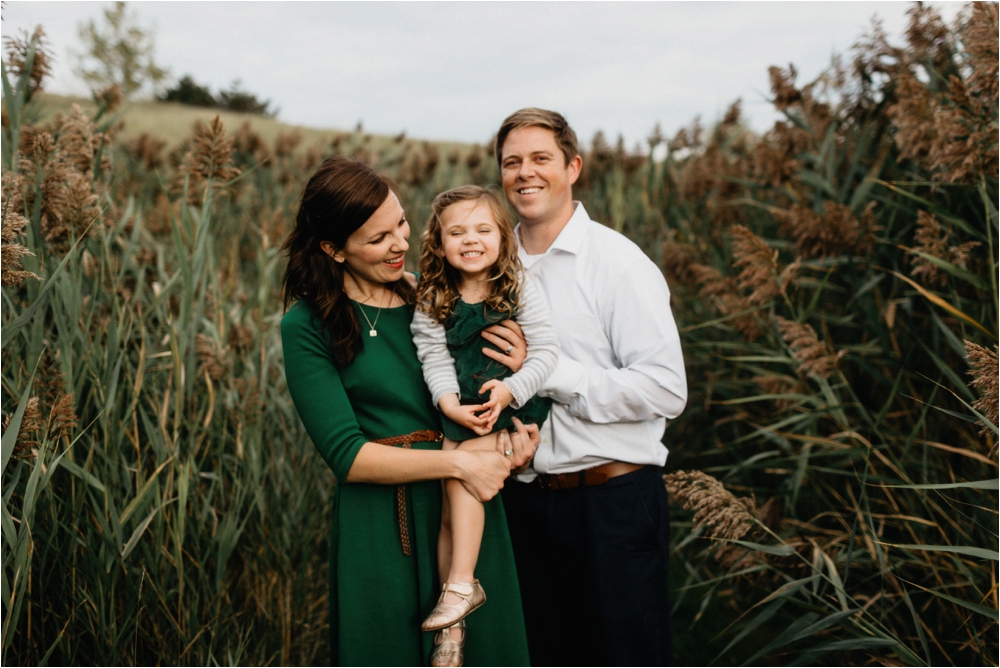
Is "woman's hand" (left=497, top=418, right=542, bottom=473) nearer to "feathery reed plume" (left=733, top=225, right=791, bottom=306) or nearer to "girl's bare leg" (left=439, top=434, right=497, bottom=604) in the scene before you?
"girl's bare leg" (left=439, top=434, right=497, bottom=604)

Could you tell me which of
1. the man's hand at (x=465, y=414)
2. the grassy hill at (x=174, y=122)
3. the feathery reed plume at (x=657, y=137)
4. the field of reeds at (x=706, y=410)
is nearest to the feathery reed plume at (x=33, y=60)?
the field of reeds at (x=706, y=410)

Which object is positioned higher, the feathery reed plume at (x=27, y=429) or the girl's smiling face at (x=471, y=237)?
the girl's smiling face at (x=471, y=237)

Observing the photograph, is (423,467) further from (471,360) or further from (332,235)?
(332,235)

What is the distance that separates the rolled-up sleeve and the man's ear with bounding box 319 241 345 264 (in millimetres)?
198

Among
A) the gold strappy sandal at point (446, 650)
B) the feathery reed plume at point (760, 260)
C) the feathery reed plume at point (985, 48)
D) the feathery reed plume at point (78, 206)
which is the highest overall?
the feathery reed plume at point (985, 48)

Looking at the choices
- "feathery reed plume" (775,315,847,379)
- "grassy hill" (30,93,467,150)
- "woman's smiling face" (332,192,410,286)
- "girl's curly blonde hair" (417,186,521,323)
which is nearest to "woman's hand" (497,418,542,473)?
"girl's curly blonde hair" (417,186,521,323)

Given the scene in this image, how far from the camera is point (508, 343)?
2123mm

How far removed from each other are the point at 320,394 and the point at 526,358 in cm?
65

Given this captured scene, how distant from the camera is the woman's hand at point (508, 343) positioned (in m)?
2.08

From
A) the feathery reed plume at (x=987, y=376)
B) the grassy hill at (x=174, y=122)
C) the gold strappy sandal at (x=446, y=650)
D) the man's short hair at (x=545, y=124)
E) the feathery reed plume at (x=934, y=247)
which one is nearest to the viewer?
the feathery reed plume at (x=987, y=376)

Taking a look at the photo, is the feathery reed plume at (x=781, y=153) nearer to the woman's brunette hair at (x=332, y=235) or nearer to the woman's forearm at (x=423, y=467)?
the woman's brunette hair at (x=332, y=235)

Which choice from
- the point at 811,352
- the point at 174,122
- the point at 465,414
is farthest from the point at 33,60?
the point at 174,122

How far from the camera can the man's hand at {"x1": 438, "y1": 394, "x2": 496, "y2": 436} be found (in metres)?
1.96

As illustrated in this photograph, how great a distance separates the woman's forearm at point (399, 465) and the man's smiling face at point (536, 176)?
3.18ft
